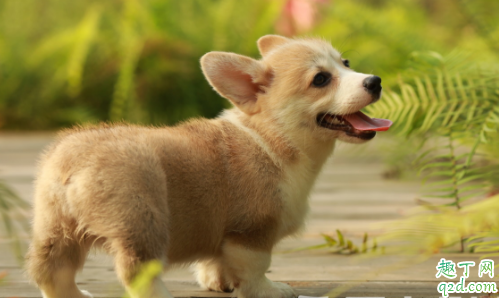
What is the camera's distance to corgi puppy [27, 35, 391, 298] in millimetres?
2016

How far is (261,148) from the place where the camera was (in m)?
2.57

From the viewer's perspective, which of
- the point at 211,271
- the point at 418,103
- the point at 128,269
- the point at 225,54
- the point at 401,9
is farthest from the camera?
the point at 401,9

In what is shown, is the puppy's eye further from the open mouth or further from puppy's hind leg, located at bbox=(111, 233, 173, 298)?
puppy's hind leg, located at bbox=(111, 233, 173, 298)

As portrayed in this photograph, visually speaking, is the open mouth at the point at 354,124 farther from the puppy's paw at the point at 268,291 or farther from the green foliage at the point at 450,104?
the puppy's paw at the point at 268,291

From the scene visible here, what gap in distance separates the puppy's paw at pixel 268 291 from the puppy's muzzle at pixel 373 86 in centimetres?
93

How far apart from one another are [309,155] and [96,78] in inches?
196

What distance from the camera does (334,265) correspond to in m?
2.82

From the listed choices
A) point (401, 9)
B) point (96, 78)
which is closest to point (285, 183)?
point (96, 78)

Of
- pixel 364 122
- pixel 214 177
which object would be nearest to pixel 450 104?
pixel 364 122

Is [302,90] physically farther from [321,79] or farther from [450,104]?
[450,104]

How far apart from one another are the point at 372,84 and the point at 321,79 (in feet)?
0.80

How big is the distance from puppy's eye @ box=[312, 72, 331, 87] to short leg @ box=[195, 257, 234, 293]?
93 cm

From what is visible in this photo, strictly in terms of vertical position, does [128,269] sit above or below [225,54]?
below

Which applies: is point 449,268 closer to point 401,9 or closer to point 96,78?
point 96,78
